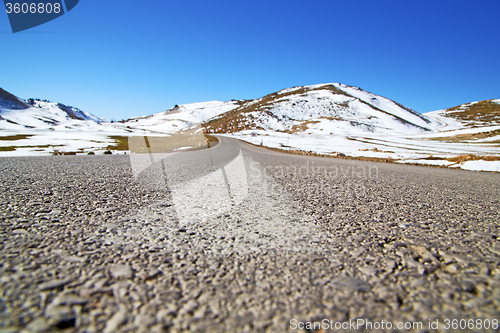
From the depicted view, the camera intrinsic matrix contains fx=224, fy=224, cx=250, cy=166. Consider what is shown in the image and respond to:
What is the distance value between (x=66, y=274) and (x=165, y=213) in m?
1.64

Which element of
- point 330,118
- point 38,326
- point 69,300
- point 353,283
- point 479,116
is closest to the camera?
point 38,326

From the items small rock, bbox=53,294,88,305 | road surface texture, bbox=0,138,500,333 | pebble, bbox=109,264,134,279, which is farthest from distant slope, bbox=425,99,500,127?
small rock, bbox=53,294,88,305

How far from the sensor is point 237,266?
188 centimetres

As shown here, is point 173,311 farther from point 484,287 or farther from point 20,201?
point 20,201

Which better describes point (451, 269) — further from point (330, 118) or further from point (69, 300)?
point (330, 118)

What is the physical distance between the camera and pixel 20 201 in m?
3.43

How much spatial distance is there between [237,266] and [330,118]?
98.8 m

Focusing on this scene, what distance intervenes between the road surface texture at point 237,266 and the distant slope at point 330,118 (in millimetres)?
76219

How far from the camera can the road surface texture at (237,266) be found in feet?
4.34

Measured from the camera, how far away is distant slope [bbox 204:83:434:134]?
271 feet

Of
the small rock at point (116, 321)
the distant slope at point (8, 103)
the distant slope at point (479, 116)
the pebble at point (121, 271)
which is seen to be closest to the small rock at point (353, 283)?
the small rock at point (116, 321)

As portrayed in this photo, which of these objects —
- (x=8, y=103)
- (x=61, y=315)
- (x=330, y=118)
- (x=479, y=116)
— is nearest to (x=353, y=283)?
(x=61, y=315)

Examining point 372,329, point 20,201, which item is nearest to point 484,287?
point 372,329

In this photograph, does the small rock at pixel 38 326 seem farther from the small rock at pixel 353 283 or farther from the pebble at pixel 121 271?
the small rock at pixel 353 283
